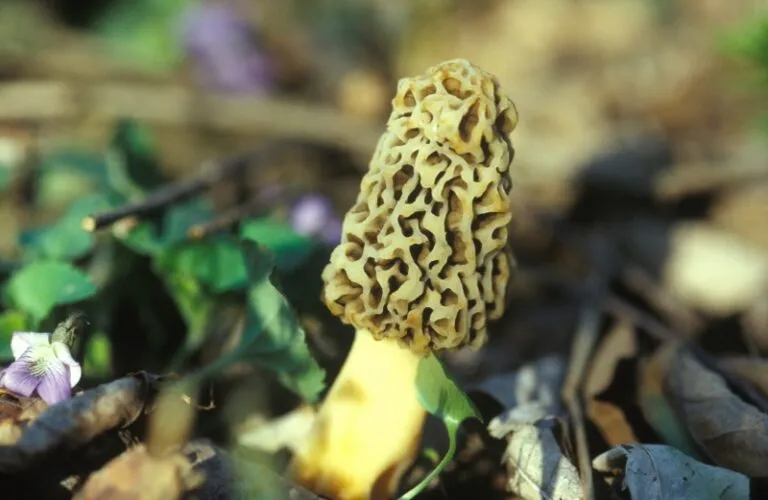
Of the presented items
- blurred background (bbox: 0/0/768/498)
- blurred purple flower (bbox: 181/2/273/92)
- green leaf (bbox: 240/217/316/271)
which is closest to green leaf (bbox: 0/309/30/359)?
blurred background (bbox: 0/0/768/498)

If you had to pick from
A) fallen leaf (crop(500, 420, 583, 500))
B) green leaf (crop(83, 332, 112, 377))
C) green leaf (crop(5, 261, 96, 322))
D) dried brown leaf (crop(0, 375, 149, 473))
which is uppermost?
green leaf (crop(5, 261, 96, 322))

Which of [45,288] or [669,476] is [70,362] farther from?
[669,476]

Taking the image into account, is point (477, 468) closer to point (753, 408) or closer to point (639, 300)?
point (753, 408)

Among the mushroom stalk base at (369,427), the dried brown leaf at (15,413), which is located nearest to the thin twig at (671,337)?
the mushroom stalk base at (369,427)

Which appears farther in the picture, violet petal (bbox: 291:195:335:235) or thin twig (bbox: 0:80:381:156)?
thin twig (bbox: 0:80:381:156)

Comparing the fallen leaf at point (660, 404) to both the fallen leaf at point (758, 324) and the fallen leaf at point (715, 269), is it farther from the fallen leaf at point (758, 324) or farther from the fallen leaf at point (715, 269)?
the fallen leaf at point (715, 269)

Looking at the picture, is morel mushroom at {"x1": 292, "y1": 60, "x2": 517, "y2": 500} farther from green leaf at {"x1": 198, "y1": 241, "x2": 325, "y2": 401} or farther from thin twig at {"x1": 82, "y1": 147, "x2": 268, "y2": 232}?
thin twig at {"x1": 82, "y1": 147, "x2": 268, "y2": 232}

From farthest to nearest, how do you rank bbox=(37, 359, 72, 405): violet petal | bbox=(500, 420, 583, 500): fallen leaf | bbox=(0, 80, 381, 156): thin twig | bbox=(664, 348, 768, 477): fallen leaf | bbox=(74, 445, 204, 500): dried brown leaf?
bbox=(0, 80, 381, 156): thin twig → bbox=(664, 348, 768, 477): fallen leaf → bbox=(500, 420, 583, 500): fallen leaf → bbox=(37, 359, 72, 405): violet petal → bbox=(74, 445, 204, 500): dried brown leaf

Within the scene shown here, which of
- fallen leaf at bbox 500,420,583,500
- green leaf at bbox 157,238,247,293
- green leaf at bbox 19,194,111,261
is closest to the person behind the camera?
fallen leaf at bbox 500,420,583,500

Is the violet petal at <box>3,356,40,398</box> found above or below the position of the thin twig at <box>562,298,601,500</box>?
above
